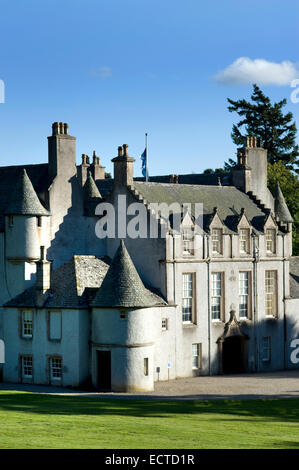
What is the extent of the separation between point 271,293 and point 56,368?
17127 millimetres

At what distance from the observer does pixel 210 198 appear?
61875mm

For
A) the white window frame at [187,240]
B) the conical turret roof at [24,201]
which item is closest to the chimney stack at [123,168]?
the white window frame at [187,240]

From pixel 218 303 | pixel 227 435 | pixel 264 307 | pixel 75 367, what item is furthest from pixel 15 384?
pixel 227 435

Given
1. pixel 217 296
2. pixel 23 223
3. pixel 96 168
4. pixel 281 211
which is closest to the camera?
pixel 23 223

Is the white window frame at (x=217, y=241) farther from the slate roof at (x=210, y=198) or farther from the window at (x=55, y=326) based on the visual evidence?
the window at (x=55, y=326)

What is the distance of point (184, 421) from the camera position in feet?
116

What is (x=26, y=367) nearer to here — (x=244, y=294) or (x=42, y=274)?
(x=42, y=274)

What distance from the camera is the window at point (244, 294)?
6009 cm

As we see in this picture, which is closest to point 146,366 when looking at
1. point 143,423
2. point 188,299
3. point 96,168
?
point 188,299

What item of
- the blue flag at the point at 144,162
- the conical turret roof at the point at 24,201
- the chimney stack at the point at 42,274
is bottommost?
the chimney stack at the point at 42,274

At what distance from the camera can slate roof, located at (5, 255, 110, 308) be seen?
51.9 metres

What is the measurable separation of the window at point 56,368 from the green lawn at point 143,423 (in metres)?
7.51

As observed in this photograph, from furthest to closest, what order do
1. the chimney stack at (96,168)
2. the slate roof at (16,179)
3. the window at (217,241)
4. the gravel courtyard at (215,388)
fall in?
the chimney stack at (96,168), the window at (217,241), the slate roof at (16,179), the gravel courtyard at (215,388)

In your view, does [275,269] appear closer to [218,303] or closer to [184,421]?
[218,303]
